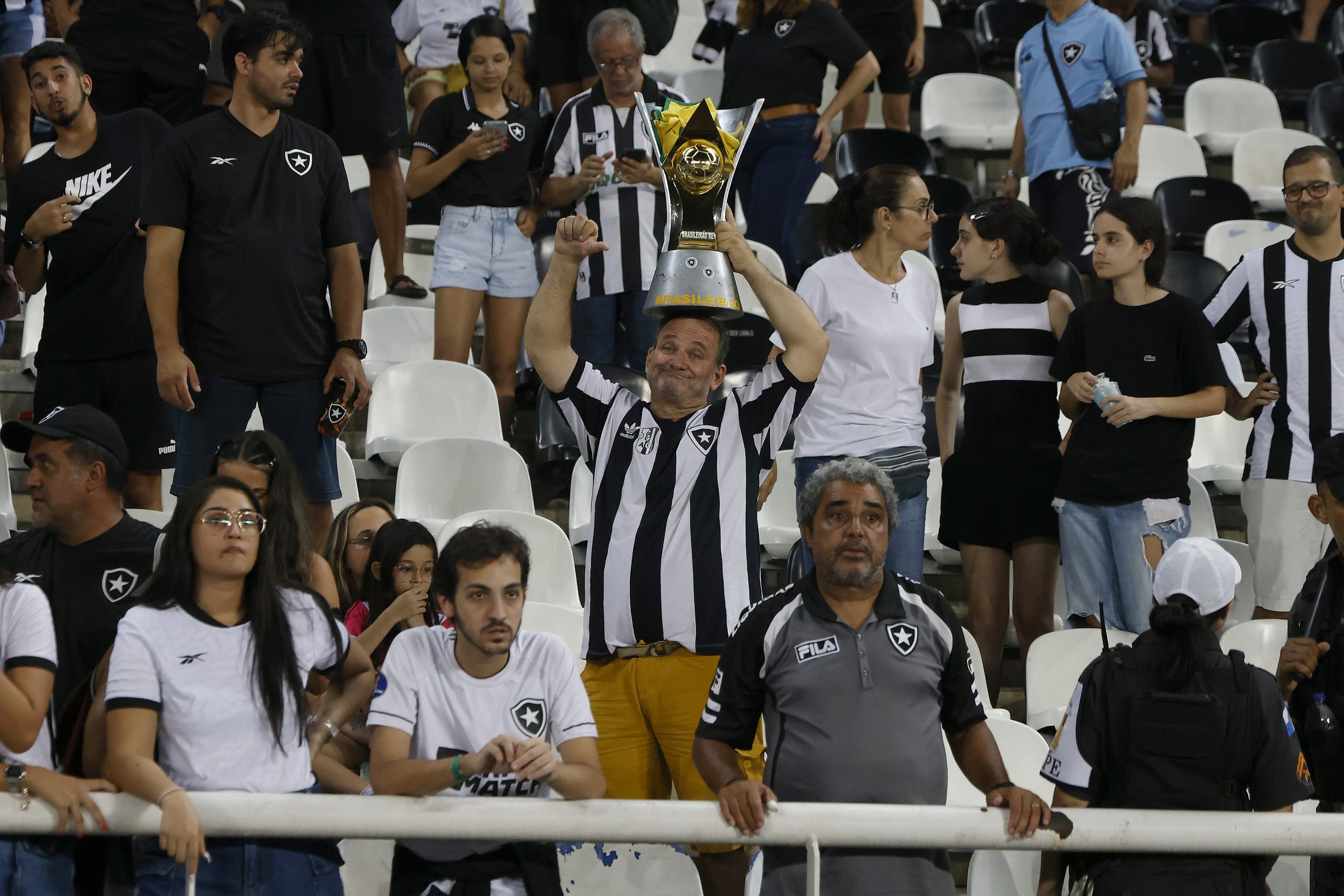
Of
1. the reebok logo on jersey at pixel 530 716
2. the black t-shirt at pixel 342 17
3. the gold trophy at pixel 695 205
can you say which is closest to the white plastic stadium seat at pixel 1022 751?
the gold trophy at pixel 695 205

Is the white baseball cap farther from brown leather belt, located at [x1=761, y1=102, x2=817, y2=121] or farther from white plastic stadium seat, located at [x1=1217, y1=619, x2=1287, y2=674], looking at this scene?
brown leather belt, located at [x1=761, y1=102, x2=817, y2=121]

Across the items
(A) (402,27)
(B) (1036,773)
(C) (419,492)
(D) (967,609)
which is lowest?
(B) (1036,773)

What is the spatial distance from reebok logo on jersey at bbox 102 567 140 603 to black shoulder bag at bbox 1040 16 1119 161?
14.4 ft

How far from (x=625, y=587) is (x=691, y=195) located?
3.01ft

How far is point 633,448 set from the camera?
3.72 metres

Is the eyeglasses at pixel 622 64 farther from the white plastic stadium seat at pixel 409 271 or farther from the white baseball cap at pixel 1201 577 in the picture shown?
the white baseball cap at pixel 1201 577

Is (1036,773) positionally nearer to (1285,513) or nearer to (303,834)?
(1285,513)

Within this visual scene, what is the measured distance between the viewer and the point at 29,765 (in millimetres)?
2844

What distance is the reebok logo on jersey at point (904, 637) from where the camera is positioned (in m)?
3.14

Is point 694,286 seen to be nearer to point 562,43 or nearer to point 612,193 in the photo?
point 612,193

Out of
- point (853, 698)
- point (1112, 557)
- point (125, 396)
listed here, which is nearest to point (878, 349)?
point (1112, 557)

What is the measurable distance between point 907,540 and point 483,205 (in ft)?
7.46

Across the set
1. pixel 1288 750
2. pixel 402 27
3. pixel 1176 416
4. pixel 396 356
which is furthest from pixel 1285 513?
pixel 402 27

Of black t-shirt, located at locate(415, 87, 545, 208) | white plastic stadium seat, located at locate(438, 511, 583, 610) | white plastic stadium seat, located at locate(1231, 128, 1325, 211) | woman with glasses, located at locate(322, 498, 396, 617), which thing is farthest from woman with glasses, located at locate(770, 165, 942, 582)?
white plastic stadium seat, located at locate(1231, 128, 1325, 211)
